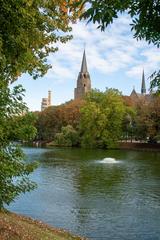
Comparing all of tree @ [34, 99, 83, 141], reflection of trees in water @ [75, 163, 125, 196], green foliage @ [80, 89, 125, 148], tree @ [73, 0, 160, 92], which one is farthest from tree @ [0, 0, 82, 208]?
tree @ [34, 99, 83, 141]

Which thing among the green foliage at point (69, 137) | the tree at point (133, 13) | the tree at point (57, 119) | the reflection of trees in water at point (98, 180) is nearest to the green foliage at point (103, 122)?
the green foliage at point (69, 137)

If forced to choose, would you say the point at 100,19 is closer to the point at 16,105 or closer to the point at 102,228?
the point at 16,105

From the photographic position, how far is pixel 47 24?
15.3 meters

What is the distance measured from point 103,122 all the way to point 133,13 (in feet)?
315

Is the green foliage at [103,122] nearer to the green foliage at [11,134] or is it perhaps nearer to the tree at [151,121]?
the tree at [151,121]

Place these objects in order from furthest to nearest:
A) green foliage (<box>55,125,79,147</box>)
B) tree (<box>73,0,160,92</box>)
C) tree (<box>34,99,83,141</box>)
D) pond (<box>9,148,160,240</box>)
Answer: tree (<box>34,99,83,141</box>) → green foliage (<box>55,125,79,147</box>) → pond (<box>9,148,160,240</box>) → tree (<box>73,0,160,92</box>)

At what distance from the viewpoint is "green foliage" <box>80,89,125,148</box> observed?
10019cm

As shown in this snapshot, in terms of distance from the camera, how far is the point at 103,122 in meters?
101

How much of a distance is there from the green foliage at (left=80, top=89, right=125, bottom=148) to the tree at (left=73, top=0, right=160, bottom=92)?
9393 cm

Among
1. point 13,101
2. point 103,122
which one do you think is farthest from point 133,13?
point 103,122

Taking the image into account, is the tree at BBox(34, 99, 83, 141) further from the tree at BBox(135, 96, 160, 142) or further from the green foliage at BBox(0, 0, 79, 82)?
the green foliage at BBox(0, 0, 79, 82)

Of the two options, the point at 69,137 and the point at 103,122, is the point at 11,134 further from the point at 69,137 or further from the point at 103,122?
the point at 69,137

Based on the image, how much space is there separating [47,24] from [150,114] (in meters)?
76.3

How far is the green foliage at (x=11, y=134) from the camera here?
9.82 meters
